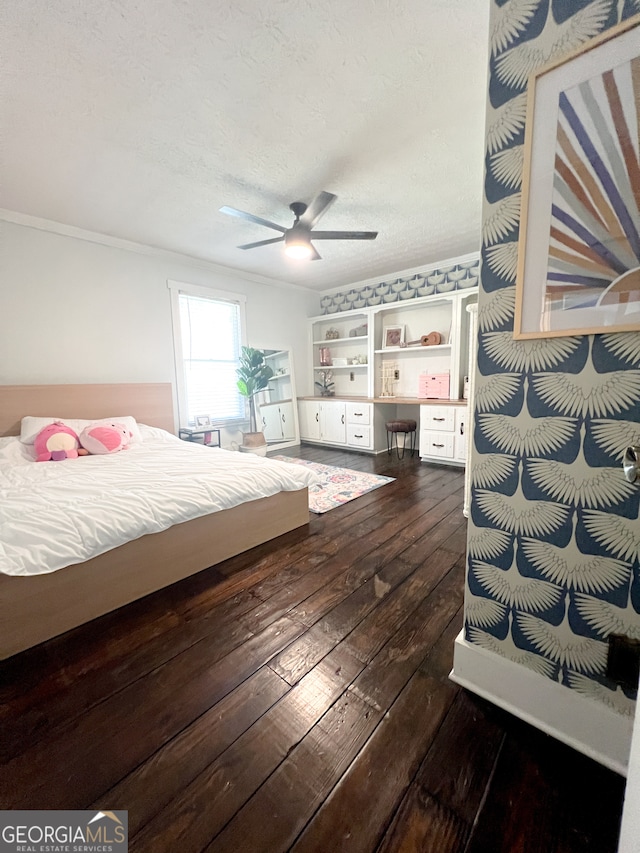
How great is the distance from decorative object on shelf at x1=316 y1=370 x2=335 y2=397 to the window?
145cm

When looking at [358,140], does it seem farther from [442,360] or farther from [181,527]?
[442,360]

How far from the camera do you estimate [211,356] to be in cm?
A: 437

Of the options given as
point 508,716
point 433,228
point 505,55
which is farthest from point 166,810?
point 433,228

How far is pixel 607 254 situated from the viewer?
86cm

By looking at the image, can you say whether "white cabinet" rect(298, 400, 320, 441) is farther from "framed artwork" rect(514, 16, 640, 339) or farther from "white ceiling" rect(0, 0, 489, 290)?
"framed artwork" rect(514, 16, 640, 339)

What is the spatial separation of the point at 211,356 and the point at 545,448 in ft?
13.5

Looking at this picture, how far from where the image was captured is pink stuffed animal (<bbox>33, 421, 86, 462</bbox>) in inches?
101

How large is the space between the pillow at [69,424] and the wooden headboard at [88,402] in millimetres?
100

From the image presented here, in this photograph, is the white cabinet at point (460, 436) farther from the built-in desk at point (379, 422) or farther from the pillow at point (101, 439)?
the pillow at point (101, 439)

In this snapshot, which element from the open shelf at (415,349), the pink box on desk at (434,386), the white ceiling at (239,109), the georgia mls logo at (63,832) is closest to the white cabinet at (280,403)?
the open shelf at (415,349)

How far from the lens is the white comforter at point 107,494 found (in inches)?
56.1

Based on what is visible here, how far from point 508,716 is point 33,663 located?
5.90ft

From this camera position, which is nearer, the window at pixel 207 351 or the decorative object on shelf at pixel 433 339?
the window at pixel 207 351

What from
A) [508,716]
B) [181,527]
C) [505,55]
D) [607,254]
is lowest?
[508,716]
